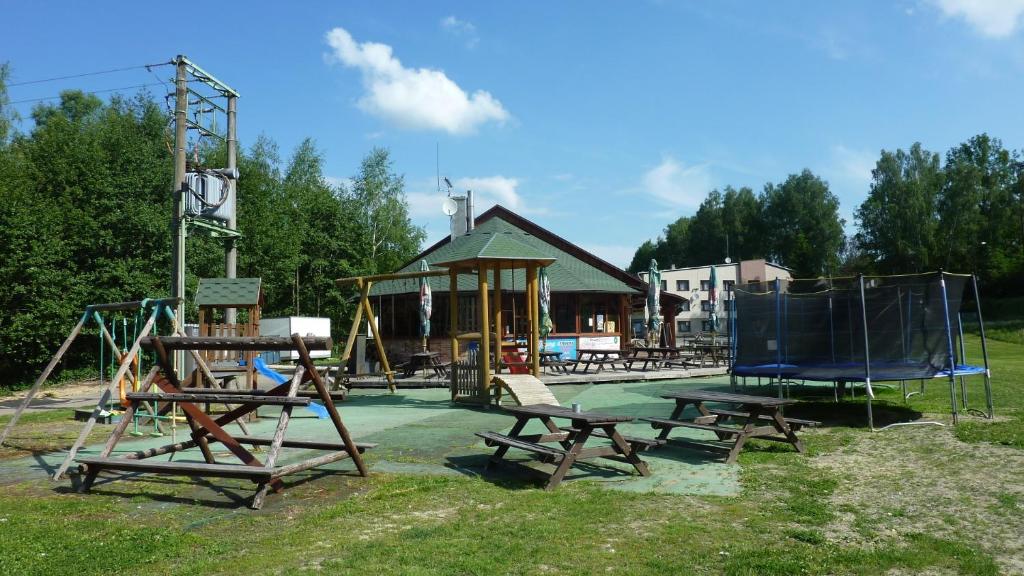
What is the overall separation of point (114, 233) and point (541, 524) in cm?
2583

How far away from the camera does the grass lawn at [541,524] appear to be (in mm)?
4551

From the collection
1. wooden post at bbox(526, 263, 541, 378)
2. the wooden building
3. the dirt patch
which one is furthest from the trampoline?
the wooden building

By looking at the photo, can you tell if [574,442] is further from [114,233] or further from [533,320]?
[114,233]

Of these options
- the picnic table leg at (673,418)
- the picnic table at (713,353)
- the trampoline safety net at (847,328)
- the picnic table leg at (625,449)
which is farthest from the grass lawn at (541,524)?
the picnic table at (713,353)

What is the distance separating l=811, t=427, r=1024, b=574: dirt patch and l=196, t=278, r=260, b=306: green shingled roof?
13619 millimetres

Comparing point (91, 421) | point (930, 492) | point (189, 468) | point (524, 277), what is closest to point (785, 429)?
point (930, 492)

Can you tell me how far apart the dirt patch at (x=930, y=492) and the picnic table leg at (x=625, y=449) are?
181 centimetres

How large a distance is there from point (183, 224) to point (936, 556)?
15425mm

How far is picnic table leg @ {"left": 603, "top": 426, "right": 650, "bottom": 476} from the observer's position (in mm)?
7234

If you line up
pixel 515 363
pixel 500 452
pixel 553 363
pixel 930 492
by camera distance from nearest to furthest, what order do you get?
pixel 930 492
pixel 500 452
pixel 515 363
pixel 553 363

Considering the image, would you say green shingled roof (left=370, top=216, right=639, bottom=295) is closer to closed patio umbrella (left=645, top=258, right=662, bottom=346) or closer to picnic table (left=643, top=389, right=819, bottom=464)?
closed patio umbrella (left=645, top=258, right=662, bottom=346)

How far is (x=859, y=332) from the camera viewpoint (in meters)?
12.6

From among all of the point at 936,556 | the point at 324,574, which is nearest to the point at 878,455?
the point at 936,556

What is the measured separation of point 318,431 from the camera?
1106 cm
